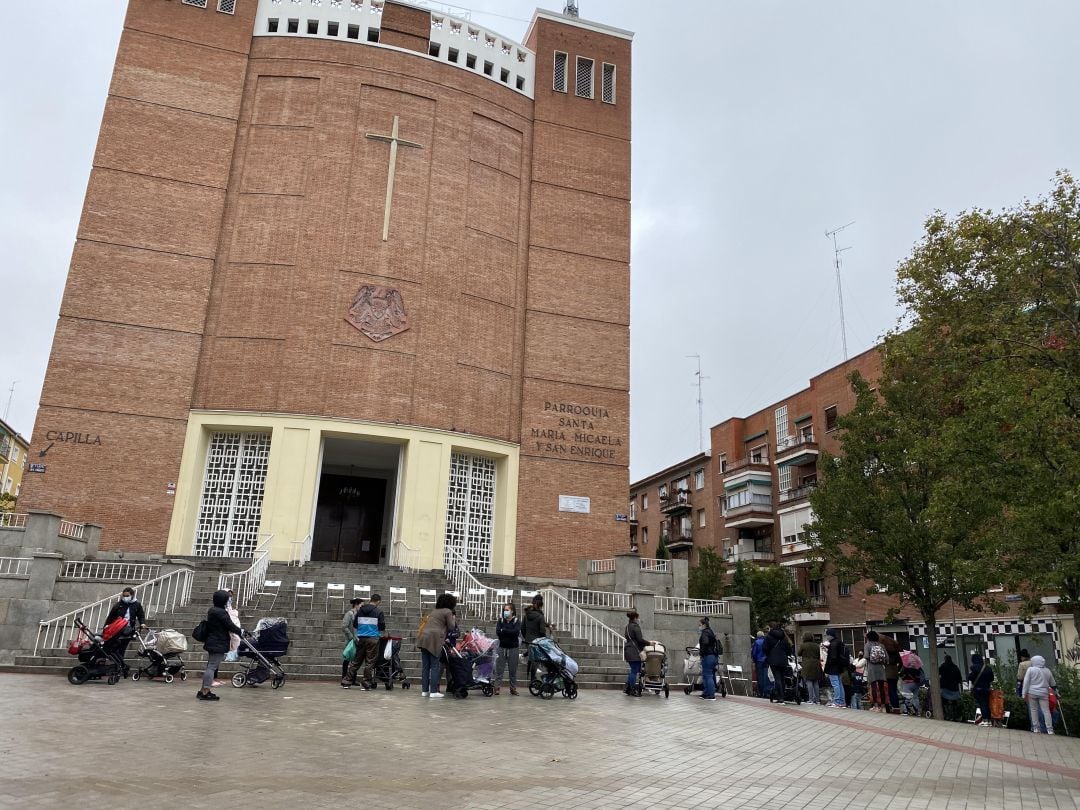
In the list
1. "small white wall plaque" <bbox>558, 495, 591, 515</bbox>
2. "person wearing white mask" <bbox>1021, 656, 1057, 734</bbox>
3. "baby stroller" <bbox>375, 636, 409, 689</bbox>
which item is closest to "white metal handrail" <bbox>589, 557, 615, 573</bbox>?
"small white wall plaque" <bbox>558, 495, 591, 515</bbox>

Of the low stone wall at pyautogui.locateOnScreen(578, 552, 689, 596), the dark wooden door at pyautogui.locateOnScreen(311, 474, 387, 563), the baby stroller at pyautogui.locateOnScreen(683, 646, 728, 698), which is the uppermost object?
the dark wooden door at pyautogui.locateOnScreen(311, 474, 387, 563)

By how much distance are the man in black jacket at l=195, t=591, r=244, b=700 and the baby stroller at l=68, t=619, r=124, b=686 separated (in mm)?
1927

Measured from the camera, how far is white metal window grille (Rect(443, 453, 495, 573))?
2272cm

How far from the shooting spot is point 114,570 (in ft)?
50.6

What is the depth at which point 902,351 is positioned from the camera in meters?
18.9

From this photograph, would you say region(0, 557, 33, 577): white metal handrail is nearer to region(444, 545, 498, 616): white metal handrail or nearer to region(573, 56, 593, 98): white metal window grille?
region(444, 545, 498, 616): white metal handrail

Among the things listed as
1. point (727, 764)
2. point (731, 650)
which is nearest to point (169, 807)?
point (727, 764)

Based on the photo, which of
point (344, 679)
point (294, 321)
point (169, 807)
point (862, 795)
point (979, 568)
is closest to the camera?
point (169, 807)

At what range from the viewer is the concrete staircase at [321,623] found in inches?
486

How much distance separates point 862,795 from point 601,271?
21850 mm

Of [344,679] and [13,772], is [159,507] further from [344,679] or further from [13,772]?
[13,772]

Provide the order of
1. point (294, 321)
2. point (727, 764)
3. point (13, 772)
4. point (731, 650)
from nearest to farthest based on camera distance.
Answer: point (13, 772), point (727, 764), point (731, 650), point (294, 321)

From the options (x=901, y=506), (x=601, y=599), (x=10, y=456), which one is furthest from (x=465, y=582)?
(x=10, y=456)

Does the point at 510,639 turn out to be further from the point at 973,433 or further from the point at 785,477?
the point at 785,477
